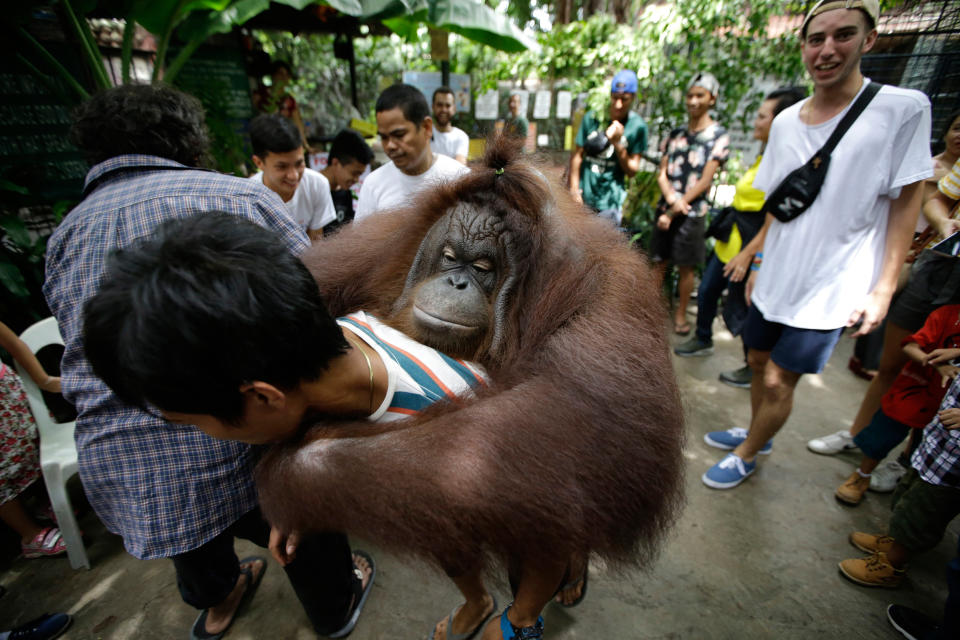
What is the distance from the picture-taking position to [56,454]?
245 cm

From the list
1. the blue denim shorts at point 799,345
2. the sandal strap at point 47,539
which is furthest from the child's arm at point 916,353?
the sandal strap at point 47,539

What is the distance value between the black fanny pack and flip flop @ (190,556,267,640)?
3242 mm

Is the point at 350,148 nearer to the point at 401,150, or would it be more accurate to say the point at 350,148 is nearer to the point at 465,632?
the point at 401,150

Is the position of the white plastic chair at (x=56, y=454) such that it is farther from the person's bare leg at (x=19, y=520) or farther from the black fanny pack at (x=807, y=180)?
the black fanny pack at (x=807, y=180)

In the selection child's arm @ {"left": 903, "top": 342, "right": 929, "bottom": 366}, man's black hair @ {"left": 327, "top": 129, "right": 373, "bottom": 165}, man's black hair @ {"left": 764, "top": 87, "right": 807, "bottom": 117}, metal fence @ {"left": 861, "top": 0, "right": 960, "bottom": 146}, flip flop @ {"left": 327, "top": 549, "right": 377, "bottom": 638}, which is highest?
metal fence @ {"left": 861, "top": 0, "right": 960, "bottom": 146}

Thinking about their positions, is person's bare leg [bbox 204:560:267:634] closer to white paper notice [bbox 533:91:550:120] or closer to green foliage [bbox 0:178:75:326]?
green foliage [bbox 0:178:75:326]

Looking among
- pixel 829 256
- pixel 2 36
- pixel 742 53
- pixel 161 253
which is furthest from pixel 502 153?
pixel 742 53

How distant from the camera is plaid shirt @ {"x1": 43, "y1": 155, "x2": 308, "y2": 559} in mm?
1479

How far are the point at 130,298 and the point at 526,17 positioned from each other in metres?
14.4

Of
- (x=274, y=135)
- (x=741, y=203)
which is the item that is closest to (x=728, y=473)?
(x=741, y=203)

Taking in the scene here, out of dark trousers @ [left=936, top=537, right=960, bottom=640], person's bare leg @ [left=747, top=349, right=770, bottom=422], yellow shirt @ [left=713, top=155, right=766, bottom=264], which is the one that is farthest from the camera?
yellow shirt @ [left=713, top=155, right=766, bottom=264]

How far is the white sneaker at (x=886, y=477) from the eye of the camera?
2852 millimetres

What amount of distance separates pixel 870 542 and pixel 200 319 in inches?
127

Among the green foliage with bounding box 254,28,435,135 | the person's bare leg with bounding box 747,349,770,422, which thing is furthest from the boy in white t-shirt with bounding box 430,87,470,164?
the green foliage with bounding box 254,28,435,135
